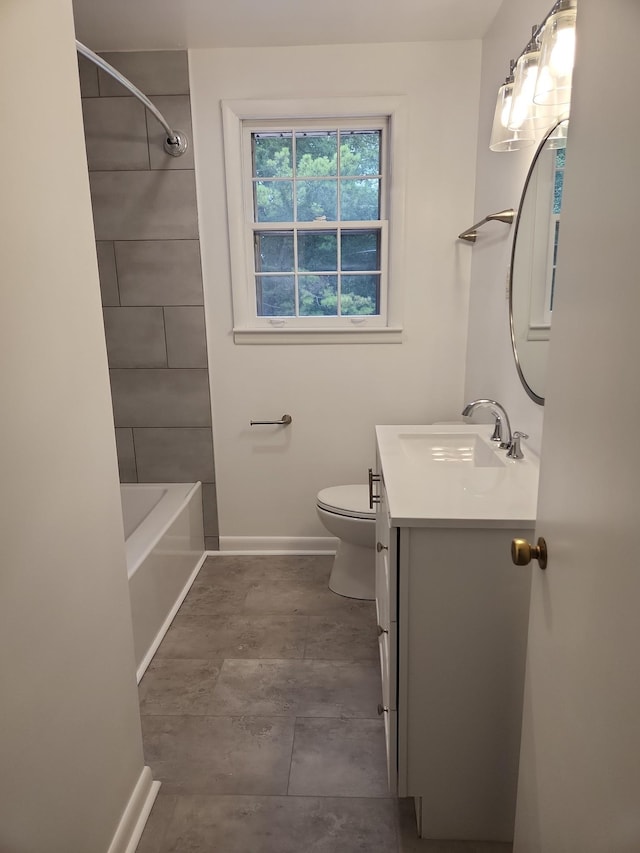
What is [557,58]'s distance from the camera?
4.26ft

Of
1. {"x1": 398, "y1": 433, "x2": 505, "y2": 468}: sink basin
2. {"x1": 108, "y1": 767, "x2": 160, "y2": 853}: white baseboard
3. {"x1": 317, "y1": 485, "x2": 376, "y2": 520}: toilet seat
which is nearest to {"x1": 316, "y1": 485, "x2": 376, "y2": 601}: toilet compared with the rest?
{"x1": 317, "y1": 485, "x2": 376, "y2": 520}: toilet seat

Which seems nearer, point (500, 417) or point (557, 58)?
point (557, 58)

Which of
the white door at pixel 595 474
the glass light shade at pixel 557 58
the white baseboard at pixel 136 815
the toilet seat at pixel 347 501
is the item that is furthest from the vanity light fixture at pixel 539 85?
the white baseboard at pixel 136 815

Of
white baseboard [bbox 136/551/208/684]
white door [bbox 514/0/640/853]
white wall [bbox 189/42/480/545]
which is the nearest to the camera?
white door [bbox 514/0/640/853]

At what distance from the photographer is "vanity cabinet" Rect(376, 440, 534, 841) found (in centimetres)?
128

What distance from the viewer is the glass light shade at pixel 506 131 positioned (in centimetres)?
161

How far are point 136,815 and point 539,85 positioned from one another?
2098 mm

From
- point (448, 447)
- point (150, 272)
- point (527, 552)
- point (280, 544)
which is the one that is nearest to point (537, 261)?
point (448, 447)

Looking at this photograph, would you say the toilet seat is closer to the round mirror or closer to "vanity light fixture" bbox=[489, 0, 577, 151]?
the round mirror

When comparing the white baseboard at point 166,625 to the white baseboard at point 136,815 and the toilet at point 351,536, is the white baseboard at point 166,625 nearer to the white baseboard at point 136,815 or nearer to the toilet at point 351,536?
the white baseboard at point 136,815

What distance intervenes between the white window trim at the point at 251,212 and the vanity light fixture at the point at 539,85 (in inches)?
38.6

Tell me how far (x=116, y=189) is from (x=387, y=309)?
1.44 metres

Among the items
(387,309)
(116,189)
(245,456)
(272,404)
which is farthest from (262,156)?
(245,456)

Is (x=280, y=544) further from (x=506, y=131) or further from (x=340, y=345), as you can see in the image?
(x=506, y=131)
